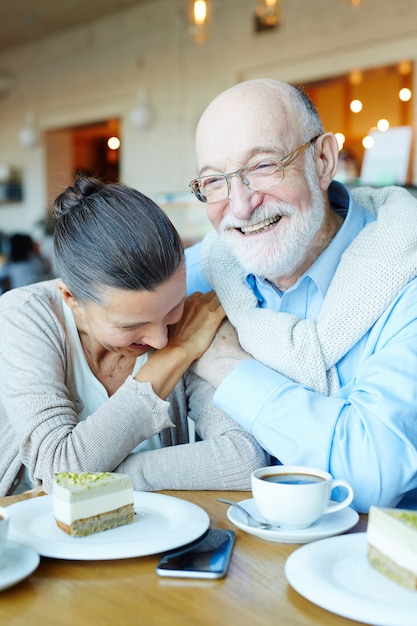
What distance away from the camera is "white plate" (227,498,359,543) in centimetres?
98

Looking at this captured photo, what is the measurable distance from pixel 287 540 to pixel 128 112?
7281 millimetres

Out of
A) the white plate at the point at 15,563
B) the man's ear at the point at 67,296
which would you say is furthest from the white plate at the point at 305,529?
the man's ear at the point at 67,296

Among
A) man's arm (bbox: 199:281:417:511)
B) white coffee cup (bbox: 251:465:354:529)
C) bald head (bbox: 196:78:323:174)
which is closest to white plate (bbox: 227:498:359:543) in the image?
white coffee cup (bbox: 251:465:354:529)

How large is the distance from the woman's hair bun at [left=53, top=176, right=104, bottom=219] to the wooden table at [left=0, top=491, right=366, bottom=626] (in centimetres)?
74

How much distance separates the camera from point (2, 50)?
9391 millimetres

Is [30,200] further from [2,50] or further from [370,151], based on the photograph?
[370,151]

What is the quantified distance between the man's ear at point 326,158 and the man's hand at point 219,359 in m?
A: 0.46

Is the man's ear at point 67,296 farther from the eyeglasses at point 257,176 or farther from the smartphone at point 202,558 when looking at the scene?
the smartphone at point 202,558

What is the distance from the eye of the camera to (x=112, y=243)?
1351 mm

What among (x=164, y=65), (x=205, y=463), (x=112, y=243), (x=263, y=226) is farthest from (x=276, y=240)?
(x=164, y=65)

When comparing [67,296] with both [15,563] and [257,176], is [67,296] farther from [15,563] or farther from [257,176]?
[15,563]

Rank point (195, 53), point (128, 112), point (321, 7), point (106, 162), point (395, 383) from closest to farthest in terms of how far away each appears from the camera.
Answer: point (395, 383) → point (321, 7) → point (195, 53) → point (128, 112) → point (106, 162)

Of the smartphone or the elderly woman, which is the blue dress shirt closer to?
the elderly woman

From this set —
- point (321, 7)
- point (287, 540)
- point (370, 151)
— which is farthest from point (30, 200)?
point (287, 540)
